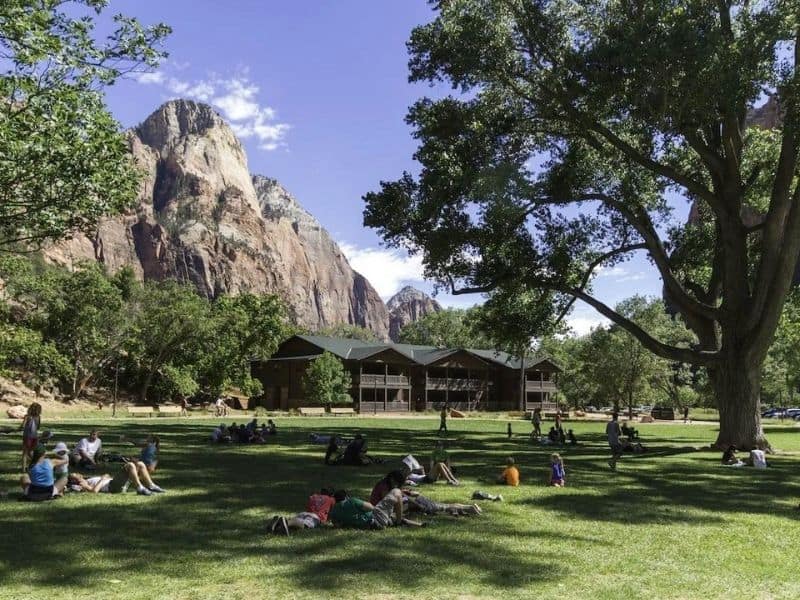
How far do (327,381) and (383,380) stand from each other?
9.58 metres

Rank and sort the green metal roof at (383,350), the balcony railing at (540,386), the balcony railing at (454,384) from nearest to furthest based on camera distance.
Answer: the green metal roof at (383,350), the balcony railing at (454,384), the balcony railing at (540,386)

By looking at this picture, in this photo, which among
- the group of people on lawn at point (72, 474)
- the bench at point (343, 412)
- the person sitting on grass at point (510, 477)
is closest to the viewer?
the group of people on lawn at point (72, 474)

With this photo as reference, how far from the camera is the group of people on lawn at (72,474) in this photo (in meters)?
12.5

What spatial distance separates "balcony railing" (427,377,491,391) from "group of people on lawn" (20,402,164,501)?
203ft

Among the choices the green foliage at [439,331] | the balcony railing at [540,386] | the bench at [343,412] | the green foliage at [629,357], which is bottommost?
the bench at [343,412]

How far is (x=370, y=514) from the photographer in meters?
10.5

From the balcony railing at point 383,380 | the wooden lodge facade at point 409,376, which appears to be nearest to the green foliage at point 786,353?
the wooden lodge facade at point 409,376

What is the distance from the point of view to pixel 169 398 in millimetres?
68688

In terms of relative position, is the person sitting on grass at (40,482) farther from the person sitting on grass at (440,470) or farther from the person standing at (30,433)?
the person sitting on grass at (440,470)

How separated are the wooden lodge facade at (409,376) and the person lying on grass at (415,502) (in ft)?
178

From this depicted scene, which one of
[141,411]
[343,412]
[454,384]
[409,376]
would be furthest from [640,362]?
[141,411]

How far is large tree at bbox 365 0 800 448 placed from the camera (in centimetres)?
2084

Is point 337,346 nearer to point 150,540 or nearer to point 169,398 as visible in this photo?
point 169,398

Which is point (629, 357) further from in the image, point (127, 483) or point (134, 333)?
point (127, 483)
